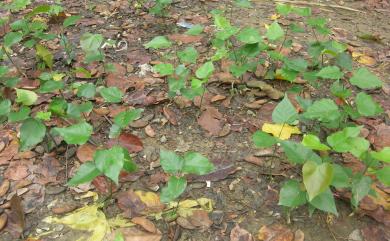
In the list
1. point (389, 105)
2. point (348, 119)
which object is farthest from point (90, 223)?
point (389, 105)

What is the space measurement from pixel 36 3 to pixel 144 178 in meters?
2.46

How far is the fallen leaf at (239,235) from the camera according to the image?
5.97 ft

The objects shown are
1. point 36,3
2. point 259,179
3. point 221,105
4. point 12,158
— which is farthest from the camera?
point 36,3

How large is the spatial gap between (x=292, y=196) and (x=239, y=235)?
12.5 inches

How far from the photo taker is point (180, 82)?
233cm

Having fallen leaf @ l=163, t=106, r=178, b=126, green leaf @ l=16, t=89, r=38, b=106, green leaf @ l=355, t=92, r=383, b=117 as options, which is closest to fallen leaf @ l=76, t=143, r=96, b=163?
green leaf @ l=16, t=89, r=38, b=106

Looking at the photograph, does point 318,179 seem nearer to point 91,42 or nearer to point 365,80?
point 365,80

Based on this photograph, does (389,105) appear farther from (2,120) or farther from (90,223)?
(2,120)

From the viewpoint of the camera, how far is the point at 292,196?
1.69 metres

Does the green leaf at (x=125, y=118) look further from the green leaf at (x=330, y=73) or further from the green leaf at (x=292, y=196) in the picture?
the green leaf at (x=330, y=73)

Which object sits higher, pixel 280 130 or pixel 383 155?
pixel 383 155

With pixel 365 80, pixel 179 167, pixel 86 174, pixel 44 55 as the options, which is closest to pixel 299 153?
pixel 179 167

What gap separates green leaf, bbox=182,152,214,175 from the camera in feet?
5.74

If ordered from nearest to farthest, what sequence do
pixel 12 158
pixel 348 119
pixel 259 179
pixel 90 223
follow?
pixel 90 223, pixel 259 179, pixel 12 158, pixel 348 119
